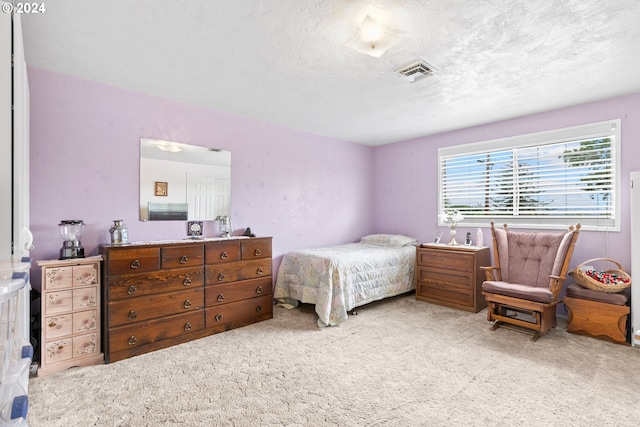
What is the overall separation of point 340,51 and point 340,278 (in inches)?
90.9

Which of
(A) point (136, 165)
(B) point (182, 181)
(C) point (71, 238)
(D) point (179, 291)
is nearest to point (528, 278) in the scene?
(D) point (179, 291)

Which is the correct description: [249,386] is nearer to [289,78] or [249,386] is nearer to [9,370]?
[9,370]

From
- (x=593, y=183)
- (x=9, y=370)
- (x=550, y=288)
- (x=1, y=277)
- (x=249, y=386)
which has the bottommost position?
(x=249, y=386)

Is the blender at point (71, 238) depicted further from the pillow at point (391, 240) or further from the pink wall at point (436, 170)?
the pink wall at point (436, 170)

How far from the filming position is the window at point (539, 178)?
11.6 feet

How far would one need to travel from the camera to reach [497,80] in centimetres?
296

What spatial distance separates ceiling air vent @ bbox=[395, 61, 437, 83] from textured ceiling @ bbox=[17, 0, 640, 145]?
0.21 feet

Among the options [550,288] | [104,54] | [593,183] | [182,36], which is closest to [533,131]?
[593,183]

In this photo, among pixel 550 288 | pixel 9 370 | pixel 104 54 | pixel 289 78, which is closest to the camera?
pixel 9 370

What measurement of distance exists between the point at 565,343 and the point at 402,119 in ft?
9.84

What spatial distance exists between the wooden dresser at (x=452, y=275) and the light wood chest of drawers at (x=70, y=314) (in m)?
3.77

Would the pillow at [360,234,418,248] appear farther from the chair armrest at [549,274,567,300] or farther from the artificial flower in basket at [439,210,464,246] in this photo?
the chair armrest at [549,274,567,300]

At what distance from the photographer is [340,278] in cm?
363

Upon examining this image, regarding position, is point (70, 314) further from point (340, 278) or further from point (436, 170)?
point (436, 170)
